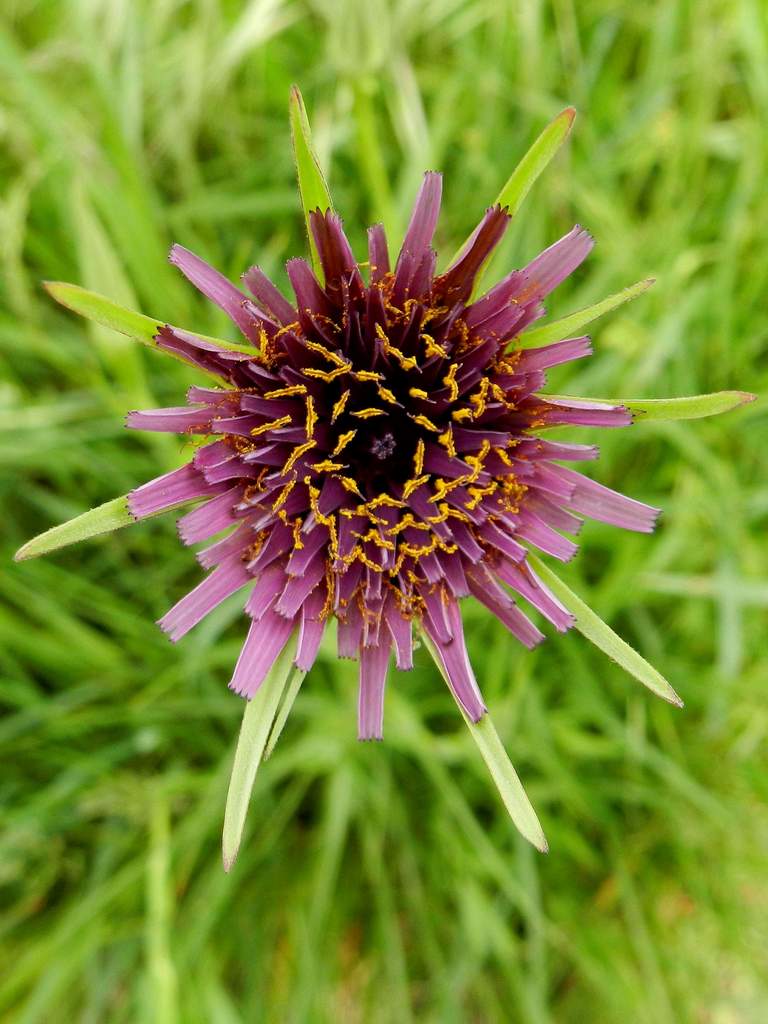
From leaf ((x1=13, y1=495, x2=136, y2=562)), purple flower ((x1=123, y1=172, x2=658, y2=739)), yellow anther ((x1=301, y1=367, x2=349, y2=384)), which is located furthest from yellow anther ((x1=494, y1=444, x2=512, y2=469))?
leaf ((x1=13, y1=495, x2=136, y2=562))

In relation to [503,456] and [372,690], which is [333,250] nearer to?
[503,456]

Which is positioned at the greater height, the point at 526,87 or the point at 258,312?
the point at 526,87

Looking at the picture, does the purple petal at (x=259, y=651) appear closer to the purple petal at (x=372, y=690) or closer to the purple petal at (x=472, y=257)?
the purple petal at (x=372, y=690)

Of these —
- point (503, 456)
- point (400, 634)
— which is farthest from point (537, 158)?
point (400, 634)

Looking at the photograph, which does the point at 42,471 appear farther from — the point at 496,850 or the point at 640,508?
the point at 640,508

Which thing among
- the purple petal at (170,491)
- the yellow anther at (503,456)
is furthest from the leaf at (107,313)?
the yellow anther at (503,456)

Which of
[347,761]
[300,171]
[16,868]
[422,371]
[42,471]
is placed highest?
[300,171]

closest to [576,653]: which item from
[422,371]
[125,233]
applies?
[422,371]
